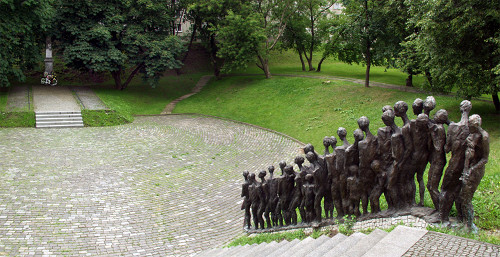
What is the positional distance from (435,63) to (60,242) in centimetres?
1617

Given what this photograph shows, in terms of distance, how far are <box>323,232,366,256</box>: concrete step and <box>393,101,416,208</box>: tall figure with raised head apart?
144 cm

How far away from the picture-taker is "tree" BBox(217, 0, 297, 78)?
31562mm

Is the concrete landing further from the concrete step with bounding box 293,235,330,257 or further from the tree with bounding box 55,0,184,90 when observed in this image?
the concrete step with bounding box 293,235,330,257

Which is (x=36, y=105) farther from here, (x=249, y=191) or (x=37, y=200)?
(x=249, y=191)

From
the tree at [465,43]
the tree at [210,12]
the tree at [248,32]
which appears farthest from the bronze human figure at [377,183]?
the tree at [210,12]

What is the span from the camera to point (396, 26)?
23.4 m

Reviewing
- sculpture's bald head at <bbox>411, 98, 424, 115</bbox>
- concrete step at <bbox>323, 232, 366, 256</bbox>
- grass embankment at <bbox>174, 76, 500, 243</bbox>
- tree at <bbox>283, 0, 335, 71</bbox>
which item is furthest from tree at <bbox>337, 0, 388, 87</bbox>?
concrete step at <bbox>323, 232, 366, 256</bbox>

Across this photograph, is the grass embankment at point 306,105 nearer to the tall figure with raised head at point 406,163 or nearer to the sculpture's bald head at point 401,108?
the tall figure with raised head at point 406,163

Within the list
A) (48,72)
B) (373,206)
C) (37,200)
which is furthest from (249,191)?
(48,72)

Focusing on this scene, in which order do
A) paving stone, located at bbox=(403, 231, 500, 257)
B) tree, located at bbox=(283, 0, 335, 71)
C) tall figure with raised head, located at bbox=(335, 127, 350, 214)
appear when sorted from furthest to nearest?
tree, located at bbox=(283, 0, 335, 71) < tall figure with raised head, located at bbox=(335, 127, 350, 214) < paving stone, located at bbox=(403, 231, 500, 257)

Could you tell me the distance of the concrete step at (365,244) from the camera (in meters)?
6.55

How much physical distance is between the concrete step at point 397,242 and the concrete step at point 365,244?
21cm

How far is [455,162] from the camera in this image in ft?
24.2

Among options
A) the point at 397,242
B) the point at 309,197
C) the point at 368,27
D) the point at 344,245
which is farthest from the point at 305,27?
the point at 397,242
